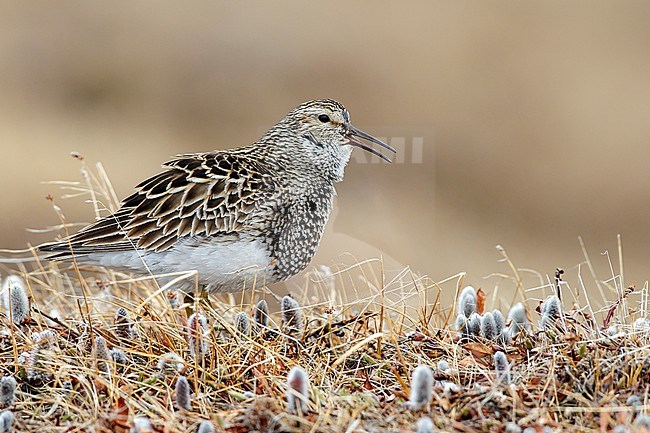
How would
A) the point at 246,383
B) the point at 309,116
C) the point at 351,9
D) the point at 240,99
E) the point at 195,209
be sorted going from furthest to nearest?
the point at 351,9 → the point at 240,99 → the point at 309,116 → the point at 195,209 → the point at 246,383

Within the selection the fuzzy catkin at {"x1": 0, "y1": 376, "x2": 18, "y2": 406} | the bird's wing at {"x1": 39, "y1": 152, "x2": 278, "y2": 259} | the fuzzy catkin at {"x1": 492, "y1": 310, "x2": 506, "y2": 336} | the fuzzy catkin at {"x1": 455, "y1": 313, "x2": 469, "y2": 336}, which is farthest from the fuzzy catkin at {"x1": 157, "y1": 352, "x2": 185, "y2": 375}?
the fuzzy catkin at {"x1": 492, "y1": 310, "x2": 506, "y2": 336}

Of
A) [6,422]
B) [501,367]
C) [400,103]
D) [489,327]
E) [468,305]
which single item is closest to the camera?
[6,422]

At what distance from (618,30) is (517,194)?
192 inches

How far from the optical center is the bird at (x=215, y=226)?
429 cm

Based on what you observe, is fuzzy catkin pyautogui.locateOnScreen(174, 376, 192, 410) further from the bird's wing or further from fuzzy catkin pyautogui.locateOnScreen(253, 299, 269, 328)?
the bird's wing

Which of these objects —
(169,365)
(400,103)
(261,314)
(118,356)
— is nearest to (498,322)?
(261,314)

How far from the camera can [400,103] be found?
1442 cm

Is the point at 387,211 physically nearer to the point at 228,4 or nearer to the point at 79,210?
the point at 79,210

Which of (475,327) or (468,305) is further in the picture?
(468,305)

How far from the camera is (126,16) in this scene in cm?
1662

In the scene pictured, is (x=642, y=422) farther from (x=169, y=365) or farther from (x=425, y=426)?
(x=169, y=365)

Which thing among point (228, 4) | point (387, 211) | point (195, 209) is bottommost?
point (387, 211)

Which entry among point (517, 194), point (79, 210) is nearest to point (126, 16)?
point (79, 210)

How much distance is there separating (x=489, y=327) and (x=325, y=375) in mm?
758
